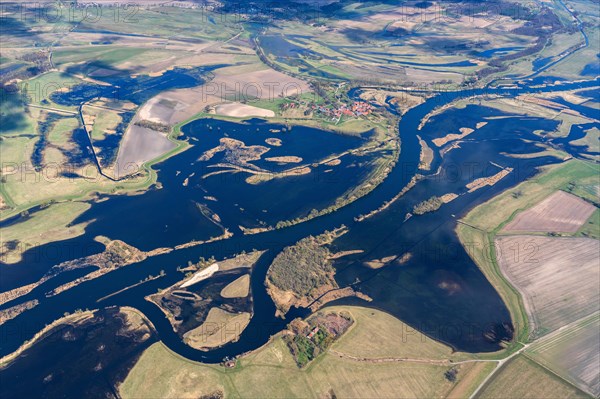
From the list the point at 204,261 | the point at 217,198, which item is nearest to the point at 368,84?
the point at 217,198

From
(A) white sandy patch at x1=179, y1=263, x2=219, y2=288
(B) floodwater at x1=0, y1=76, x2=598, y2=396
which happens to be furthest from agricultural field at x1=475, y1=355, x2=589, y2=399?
(A) white sandy patch at x1=179, y1=263, x2=219, y2=288

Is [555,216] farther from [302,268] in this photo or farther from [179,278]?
[179,278]

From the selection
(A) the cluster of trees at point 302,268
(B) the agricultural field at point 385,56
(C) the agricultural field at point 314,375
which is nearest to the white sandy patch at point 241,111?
(B) the agricultural field at point 385,56

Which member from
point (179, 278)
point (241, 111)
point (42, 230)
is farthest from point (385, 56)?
point (42, 230)

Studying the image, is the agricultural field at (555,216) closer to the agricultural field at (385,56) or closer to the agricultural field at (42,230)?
the agricultural field at (385,56)

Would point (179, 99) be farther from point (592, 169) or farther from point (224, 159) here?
point (592, 169)

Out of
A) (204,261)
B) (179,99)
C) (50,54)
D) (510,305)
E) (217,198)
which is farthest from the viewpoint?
(50,54)
